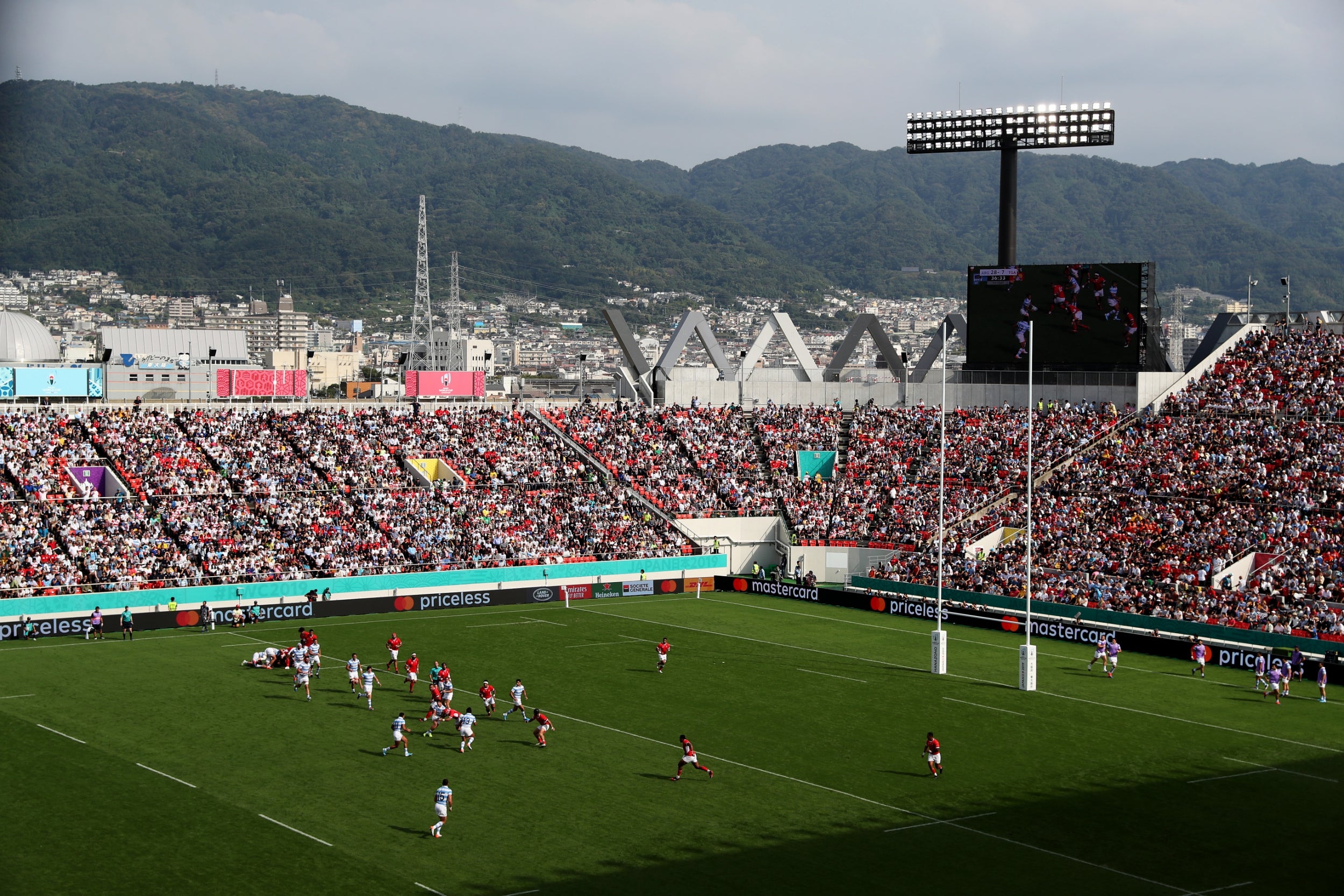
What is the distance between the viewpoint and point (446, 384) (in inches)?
3088

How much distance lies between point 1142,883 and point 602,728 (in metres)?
15.2

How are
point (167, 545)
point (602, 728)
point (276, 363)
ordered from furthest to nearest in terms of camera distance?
point (276, 363) → point (167, 545) → point (602, 728)

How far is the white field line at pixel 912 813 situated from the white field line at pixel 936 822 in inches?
0.4

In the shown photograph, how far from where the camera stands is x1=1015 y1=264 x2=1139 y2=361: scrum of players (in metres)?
65.9

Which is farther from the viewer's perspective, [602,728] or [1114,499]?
[1114,499]

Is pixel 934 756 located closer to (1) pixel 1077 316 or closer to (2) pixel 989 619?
(2) pixel 989 619

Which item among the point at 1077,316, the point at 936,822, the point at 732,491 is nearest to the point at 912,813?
the point at 936,822

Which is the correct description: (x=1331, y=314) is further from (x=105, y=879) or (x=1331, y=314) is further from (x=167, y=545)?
(x=105, y=879)

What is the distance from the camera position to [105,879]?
72.8 ft

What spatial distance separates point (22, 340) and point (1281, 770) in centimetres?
7436

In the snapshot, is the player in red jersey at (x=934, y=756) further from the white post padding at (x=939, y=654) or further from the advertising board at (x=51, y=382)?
the advertising board at (x=51, y=382)

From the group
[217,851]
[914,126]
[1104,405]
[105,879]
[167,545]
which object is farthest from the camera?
[914,126]

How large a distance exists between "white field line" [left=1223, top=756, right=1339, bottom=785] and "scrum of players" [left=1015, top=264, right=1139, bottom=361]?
37634 mm

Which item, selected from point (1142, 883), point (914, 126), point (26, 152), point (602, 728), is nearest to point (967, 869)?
point (1142, 883)
